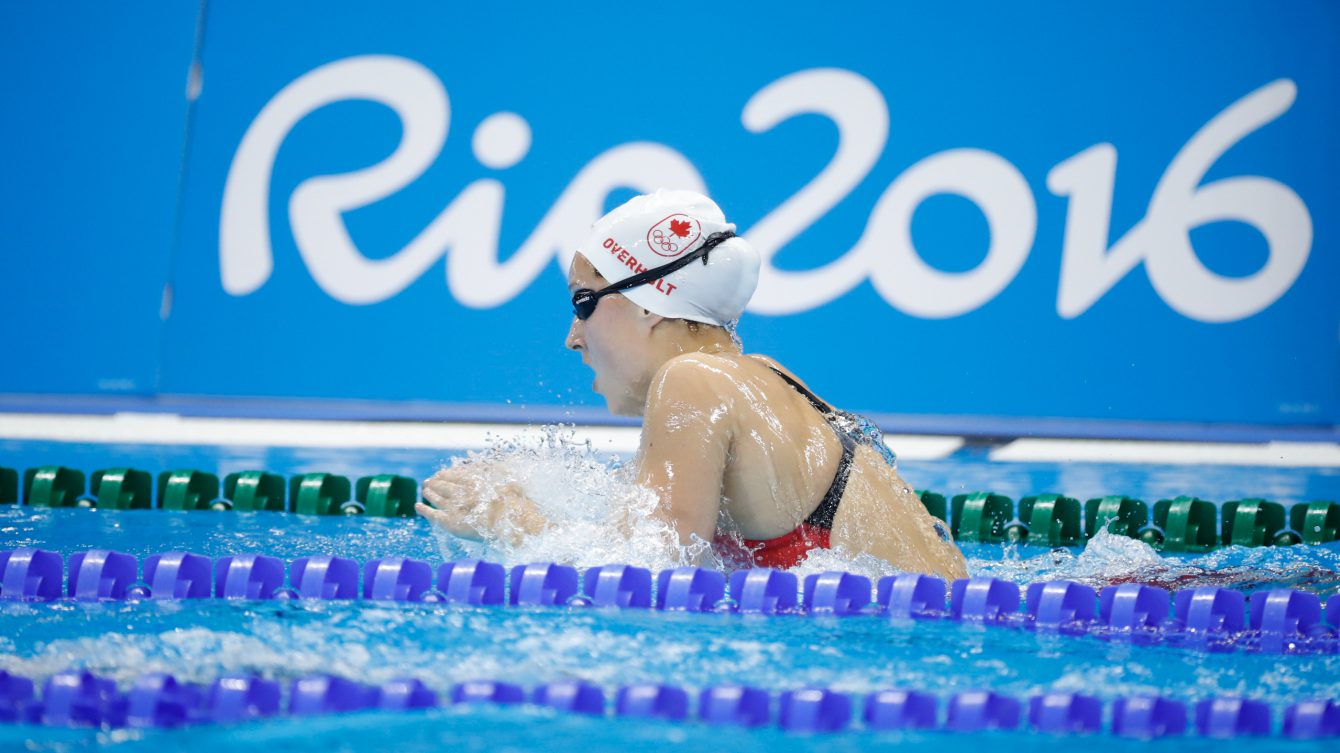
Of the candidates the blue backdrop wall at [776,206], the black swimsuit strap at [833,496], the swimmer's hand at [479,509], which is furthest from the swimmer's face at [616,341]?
the blue backdrop wall at [776,206]

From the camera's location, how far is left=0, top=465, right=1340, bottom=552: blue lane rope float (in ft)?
15.5

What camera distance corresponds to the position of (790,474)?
274 centimetres

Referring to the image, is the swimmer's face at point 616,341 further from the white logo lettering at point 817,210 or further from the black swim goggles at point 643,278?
the white logo lettering at point 817,210

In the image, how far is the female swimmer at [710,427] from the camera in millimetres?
2664

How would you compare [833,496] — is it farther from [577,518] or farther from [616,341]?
[577,518]

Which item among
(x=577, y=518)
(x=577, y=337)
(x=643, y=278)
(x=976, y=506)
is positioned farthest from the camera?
(x=976, y=506)

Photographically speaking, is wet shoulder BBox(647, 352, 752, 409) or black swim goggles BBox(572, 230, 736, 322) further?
black swim goggles BBox(572, 230, 736, 322)

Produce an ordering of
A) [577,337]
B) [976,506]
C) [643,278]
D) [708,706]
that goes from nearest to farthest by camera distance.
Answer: [708,706]
[643,278]
[577,337]
[976,506]

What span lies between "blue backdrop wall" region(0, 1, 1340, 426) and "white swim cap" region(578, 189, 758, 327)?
3949 millimetres

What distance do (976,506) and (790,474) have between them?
218 cm

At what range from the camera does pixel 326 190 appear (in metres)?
7.00

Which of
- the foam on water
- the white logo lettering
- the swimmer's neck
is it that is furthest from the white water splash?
the white logo lettering

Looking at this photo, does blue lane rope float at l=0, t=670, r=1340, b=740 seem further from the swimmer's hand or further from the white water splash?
the swimmer's hand

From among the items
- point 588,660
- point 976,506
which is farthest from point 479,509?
point 976,506
